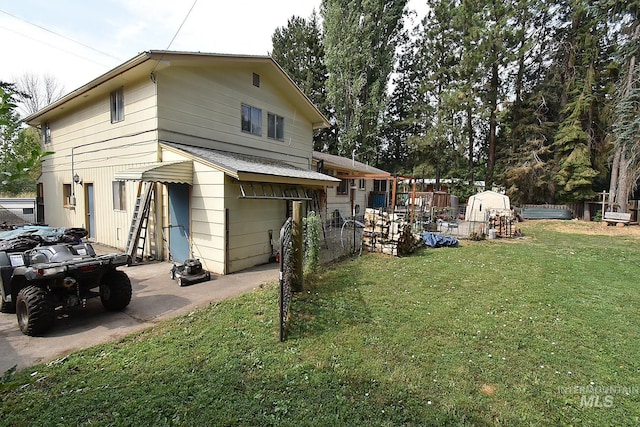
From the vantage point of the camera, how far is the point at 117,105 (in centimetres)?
885

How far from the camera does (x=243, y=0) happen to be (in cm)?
657

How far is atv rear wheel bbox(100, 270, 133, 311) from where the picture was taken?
15.4 ft

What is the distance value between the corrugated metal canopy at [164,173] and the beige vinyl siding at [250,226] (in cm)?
112

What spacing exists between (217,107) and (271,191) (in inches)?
127

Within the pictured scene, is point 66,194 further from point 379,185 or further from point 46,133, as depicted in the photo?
point 379,185

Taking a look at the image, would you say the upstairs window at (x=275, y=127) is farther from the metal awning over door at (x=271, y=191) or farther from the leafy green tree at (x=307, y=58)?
the leafy green tree at (x=307, y=58)

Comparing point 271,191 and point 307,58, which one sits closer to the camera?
point 271,191

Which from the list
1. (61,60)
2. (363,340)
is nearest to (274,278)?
(363,340)

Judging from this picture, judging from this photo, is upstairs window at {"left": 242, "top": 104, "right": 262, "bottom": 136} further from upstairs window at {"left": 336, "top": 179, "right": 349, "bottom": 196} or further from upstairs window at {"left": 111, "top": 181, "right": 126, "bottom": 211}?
upstairs window at {"left": 336, "top": 179, "right": 349, "bottom": 196}

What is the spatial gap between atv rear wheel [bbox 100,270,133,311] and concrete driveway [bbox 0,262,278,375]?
0.52 feet

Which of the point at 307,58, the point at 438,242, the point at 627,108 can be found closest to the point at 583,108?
the point at 627,108

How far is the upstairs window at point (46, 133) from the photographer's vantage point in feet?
41.8

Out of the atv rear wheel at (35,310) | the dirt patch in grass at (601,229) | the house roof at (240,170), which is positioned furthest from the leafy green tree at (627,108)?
the atv rear wheel at (35,310)

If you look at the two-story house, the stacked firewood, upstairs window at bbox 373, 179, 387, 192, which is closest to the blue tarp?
the stacked firewood
